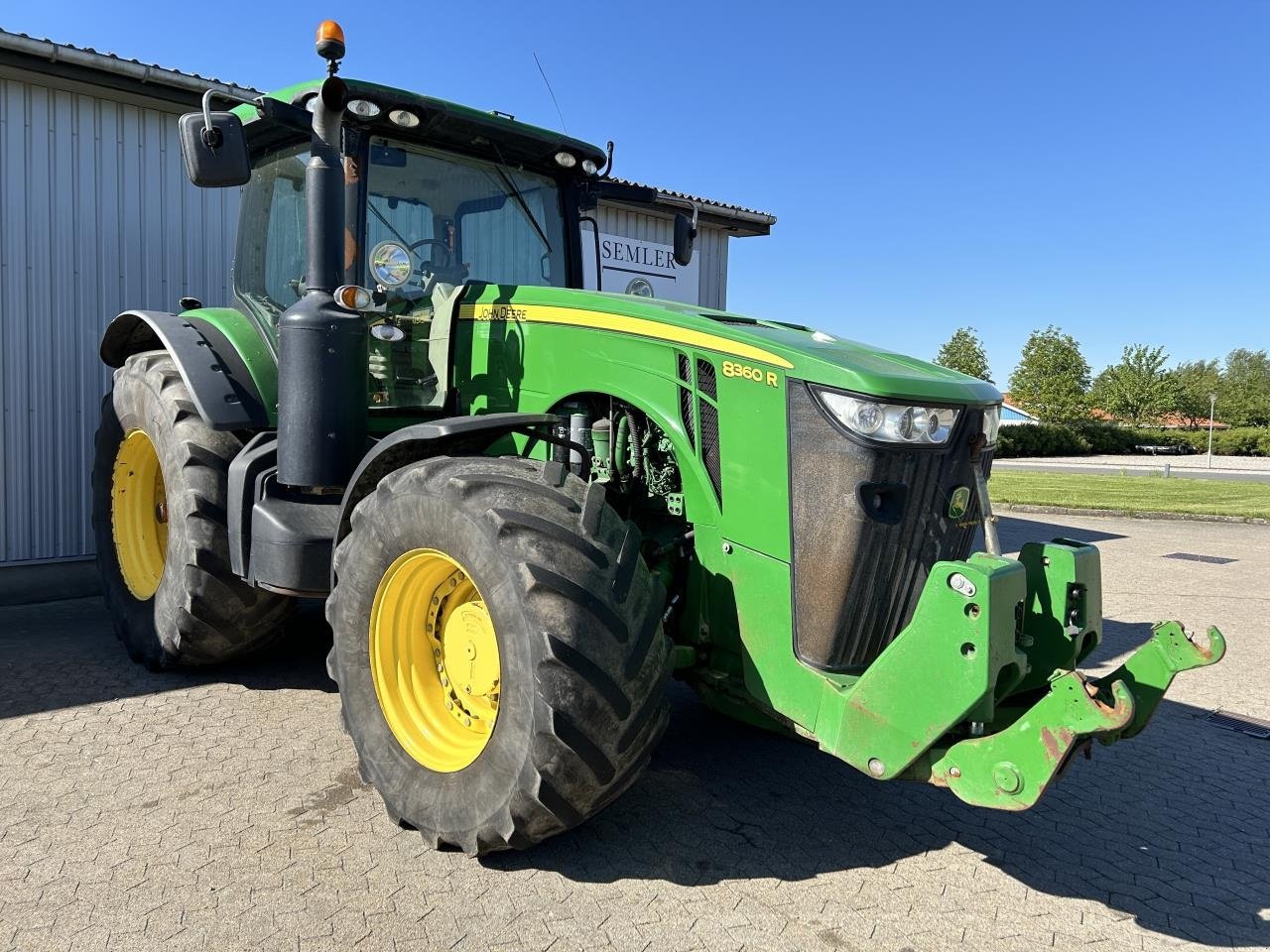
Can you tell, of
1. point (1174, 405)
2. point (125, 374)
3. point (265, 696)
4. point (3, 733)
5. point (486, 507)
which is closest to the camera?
point (486, 507)

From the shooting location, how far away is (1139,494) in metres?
17.7

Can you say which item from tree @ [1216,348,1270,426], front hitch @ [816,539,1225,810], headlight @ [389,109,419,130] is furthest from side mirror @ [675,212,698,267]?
tree @ [1216,348,1270,426]

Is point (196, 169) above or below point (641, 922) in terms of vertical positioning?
above

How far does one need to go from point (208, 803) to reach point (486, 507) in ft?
5.19

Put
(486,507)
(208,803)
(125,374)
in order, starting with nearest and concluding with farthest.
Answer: (486,507), (208,803), (125,374)

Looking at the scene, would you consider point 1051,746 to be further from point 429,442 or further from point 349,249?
point 349,249

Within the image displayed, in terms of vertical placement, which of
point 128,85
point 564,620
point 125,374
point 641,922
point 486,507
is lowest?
point 641,922

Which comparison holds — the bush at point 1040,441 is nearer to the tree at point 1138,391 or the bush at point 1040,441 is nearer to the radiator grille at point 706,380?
the tree at point 1138,391

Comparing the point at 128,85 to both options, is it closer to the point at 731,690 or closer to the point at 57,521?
the point at 57,521

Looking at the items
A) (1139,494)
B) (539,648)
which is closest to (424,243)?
(539,648)

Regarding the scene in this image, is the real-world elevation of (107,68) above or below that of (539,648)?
above

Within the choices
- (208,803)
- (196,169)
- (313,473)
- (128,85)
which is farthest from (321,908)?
(128,85)

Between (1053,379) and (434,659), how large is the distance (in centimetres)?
5180

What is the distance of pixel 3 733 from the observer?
3939 millimetres
